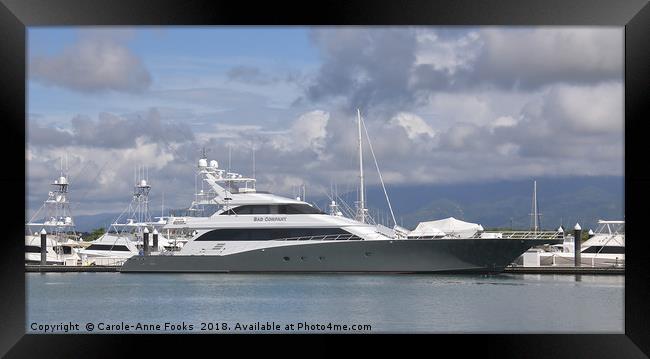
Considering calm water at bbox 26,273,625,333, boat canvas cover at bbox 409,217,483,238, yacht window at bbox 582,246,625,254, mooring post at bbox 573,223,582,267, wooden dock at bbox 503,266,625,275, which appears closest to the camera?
calm water at bbox 26,273,625,333

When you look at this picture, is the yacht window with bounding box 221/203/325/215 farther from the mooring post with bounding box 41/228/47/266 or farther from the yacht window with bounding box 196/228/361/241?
the mooring post with bounding box 41/228/47/266

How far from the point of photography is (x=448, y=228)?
23875 mm

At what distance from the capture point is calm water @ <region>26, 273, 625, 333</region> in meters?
14.0

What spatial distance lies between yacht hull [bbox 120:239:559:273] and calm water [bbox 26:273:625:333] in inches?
11.5

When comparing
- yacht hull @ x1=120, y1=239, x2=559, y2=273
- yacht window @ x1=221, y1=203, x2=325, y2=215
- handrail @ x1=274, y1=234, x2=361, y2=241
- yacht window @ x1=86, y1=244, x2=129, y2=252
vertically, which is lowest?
yacht window @ x1=86, y1=244, x2=129, y2=252

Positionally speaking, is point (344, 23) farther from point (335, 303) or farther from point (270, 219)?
point (270, 219)

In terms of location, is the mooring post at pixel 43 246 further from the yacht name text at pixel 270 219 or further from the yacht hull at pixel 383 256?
the yacht name text at pixel 270 219

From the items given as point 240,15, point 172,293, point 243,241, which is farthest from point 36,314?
point 240,15

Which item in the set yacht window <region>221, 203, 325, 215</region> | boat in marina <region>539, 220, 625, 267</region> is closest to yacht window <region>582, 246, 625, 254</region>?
boat in marina <region>539, 220, 625, 267</region>

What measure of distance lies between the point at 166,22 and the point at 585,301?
44.3 ft

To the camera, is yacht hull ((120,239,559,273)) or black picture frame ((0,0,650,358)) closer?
black picture frame ((0,0,650,358))

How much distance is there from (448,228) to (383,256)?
2.41 metres

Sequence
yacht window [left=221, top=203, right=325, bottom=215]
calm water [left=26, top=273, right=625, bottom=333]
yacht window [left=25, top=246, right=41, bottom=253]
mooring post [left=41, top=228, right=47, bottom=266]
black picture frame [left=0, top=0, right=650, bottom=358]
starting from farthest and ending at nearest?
yacht window [left=25, top=246, right=41, bottom=253] → mooring post [left=41, top=228, right=47, bottom=266] → yacht window [left=221, top=203, right=325, bottom=215] → calm water [left=26, top=273, right=625, bottom=333] → black picture frame [left=0, top=0, right=650, bottom=358]

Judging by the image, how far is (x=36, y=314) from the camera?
15867mm
